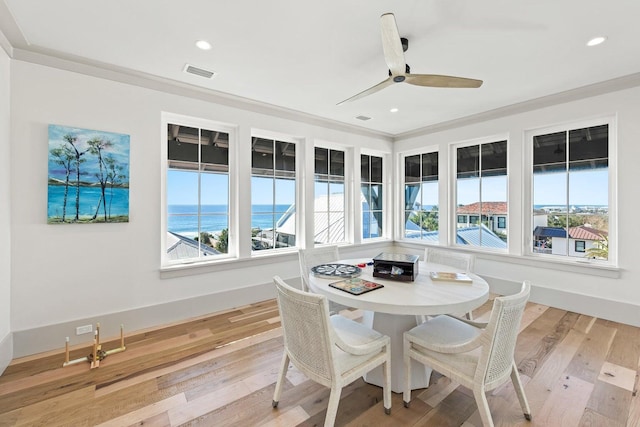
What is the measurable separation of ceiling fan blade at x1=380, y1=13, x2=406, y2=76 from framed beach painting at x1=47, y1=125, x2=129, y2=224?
99.0 inches

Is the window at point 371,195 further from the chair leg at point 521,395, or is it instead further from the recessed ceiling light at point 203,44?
the chair leg at point 521,395

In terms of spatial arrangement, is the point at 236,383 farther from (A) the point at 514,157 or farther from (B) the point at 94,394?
(A) the point at 514,157

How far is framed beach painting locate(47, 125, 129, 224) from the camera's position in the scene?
7.93 feet

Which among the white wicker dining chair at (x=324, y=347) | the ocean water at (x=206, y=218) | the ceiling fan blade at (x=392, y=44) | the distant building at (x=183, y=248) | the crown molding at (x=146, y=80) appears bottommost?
the white wicker dining chair at (x=324, y=347)

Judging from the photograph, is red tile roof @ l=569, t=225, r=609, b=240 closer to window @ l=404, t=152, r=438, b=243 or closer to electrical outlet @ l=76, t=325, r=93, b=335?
window @ l=404, t=152, r=438, b=243

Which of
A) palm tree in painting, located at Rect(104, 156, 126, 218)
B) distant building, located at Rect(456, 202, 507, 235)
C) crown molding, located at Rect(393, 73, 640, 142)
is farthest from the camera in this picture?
Result: distant building, located at Rect(456, 202, 507, 235)

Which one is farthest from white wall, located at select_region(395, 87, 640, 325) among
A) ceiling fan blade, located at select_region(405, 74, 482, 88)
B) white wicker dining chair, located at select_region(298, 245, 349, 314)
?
white wicker dining chair, located at select_region(298, 245, 349, 314)

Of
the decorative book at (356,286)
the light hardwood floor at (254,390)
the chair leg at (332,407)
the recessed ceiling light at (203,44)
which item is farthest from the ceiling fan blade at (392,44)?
the light hardwood floor at (254,390)

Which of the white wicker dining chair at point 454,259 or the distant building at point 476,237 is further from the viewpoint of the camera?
the distant building at point 476,237

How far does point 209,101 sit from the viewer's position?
3215 mm

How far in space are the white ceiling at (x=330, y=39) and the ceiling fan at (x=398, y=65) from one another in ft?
0.97

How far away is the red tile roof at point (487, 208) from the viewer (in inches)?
154

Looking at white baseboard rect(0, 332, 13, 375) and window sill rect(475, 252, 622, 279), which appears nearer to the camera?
white baseboard rect(0, 332, 13, 375)

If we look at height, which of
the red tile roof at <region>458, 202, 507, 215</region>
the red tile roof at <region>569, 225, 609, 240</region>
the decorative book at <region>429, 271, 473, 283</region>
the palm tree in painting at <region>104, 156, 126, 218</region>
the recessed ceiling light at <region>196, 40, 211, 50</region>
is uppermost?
the recessed ceiling light at <region>196, 40, 211, 50</region>
